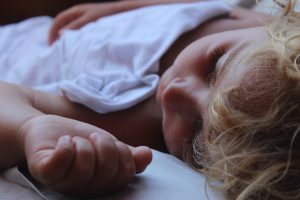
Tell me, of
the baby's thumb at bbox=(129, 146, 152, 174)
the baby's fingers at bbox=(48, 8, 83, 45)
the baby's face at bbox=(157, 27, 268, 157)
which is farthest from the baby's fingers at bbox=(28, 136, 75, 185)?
the baby's fingers at bbox=(48, 8, 83, 45)

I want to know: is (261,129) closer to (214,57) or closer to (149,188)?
(149,188)

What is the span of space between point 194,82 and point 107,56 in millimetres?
261

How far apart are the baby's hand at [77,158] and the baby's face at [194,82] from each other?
160 mm

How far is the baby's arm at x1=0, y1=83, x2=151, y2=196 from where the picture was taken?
538mm

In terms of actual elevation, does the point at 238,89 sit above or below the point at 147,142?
above

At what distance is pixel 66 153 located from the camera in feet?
1.74

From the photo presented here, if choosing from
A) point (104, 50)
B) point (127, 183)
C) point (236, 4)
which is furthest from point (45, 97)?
point (236, 4)

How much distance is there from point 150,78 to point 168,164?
0.28m

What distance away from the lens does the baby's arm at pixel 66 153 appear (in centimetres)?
54

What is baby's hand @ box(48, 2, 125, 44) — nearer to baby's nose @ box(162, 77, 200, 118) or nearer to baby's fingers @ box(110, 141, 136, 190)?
baby's nose @ box(162, 77, 200, 118)

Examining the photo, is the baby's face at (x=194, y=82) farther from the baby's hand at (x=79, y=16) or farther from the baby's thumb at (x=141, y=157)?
the baby's hand at (x=79, y=16)

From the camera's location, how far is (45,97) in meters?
0.85

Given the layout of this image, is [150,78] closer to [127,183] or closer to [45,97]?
[45,97]

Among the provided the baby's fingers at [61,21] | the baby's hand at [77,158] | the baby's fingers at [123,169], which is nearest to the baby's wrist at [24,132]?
the baby's hand at [77,158]
